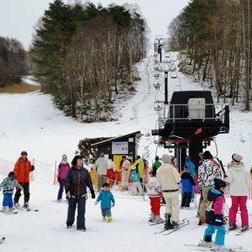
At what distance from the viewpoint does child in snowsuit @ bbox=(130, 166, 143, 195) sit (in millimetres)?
19000

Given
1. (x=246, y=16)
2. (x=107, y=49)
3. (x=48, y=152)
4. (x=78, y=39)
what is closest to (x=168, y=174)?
(x=48, y=152)

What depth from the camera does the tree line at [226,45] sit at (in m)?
40.5

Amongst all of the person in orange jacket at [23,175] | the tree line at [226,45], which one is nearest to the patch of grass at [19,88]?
the tree line at [226,45]

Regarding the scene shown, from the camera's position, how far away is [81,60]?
51469mm

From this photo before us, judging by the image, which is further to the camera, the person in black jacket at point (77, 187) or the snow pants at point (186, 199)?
the snow pants at point (186, 199)

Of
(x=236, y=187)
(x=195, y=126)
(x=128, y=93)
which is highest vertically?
(x=128, y=93)

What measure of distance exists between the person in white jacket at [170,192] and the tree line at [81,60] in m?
35.7

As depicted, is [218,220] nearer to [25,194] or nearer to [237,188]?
[237,188]

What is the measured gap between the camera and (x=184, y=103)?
20109mm

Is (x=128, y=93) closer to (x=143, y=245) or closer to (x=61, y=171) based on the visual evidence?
(x=61, y=171)

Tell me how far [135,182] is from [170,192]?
26.2ft

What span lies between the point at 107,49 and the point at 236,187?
46998 mm

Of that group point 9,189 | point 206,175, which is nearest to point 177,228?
point 206,175

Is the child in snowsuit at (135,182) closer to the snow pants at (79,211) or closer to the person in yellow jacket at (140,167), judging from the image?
the person in yellow jacket at (140,167)
